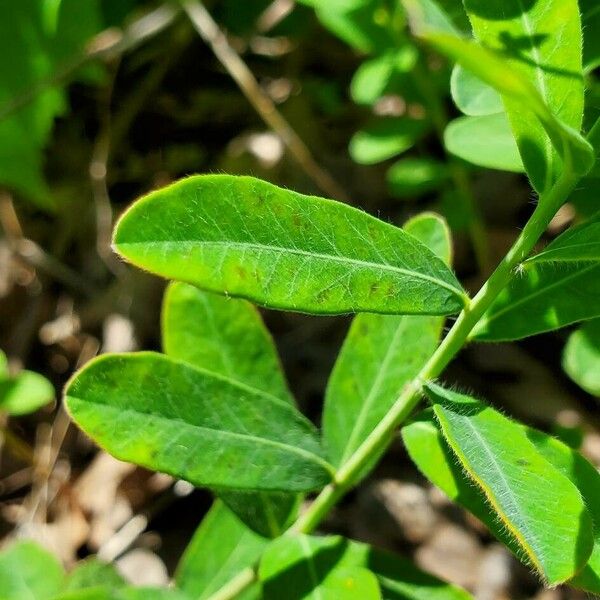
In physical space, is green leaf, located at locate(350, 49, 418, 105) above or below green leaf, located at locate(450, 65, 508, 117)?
below

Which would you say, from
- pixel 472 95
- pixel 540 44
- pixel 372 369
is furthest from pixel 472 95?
pixel 372 369

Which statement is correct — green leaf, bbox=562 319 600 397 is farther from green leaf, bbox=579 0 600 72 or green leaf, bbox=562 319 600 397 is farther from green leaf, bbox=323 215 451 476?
green leaf, bbox=579 0 600 72

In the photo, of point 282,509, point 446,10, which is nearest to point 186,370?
point 282,509

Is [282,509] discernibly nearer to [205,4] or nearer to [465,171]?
[465,171]

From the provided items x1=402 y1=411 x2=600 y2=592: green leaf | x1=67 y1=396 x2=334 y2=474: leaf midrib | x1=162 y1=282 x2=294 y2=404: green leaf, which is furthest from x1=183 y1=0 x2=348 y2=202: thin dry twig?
x1=402 y1=411 x2=600 y2=592: green leaf

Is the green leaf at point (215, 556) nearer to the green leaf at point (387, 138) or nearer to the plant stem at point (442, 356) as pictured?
the plant stem at point (442, 356)

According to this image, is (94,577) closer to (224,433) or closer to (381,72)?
(224,433)
